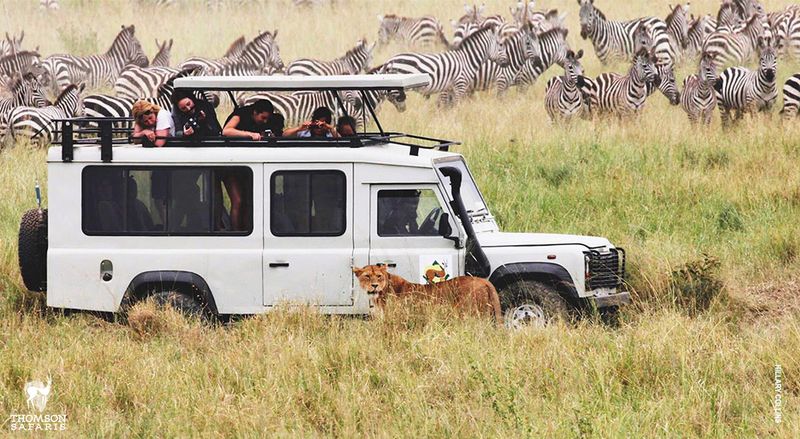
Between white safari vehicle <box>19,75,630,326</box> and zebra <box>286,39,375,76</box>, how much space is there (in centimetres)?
1262

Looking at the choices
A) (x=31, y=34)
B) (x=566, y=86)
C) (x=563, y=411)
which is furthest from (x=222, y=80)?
(x=31, y=34)

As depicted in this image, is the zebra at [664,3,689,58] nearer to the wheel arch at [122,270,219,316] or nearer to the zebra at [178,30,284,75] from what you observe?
the zebra at [178,30,284,75]

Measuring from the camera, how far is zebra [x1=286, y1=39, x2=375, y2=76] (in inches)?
864

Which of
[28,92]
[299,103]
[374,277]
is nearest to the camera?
[374,277]

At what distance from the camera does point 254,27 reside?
3116cm

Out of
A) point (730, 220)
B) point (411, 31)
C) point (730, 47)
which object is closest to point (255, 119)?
point (730, 220)

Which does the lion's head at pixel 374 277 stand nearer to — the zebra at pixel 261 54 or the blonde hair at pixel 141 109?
the blonde hair at pixel 141 109

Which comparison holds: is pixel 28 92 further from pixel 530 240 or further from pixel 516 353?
pixel 516 353

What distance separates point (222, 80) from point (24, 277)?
6.45 ft

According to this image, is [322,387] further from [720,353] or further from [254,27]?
[254,27]

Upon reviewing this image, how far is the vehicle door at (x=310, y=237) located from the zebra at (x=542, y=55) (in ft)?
45.3

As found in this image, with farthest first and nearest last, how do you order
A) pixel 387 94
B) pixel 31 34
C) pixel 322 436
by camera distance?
pixel 31 34
pixel 387 94
pixel 322 436

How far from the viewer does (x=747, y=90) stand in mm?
18531

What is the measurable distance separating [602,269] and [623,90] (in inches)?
398
